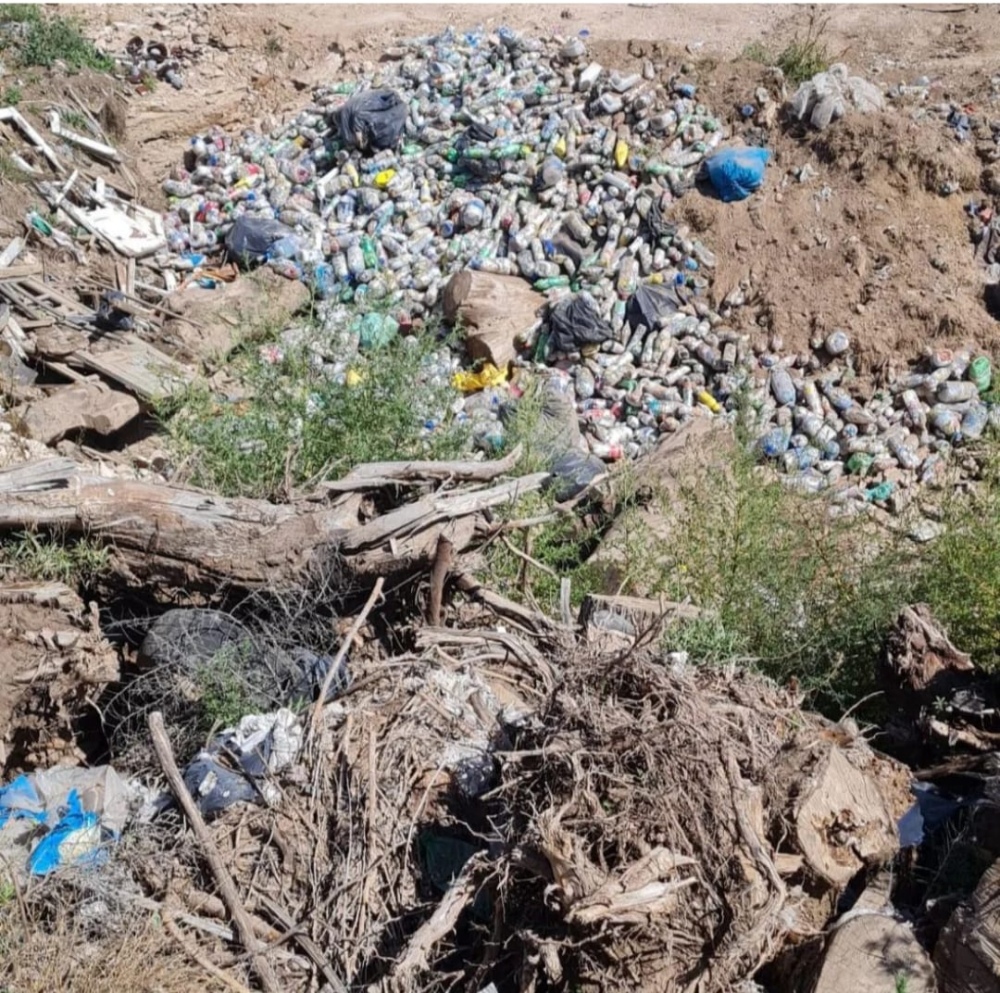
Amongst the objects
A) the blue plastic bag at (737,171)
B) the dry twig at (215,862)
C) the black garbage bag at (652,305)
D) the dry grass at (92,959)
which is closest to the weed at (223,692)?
the dry twig at (215,862)

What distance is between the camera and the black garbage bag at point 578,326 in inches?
295

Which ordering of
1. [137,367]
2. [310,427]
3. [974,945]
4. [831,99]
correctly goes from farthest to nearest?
1. [831,99]
2. [137,367]
3. [310,427]
4. [974,945]

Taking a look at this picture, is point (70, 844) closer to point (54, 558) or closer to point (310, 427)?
point (54, 558)

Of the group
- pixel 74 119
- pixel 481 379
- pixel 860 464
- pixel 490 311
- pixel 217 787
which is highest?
pixel 217 787

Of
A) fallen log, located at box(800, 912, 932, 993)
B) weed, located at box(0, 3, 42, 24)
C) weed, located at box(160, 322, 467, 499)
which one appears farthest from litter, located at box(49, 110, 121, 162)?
fallen log, located at box(800, 912, 932, 993)

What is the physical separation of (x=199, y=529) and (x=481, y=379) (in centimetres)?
387

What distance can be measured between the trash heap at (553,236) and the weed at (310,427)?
58 centimetres

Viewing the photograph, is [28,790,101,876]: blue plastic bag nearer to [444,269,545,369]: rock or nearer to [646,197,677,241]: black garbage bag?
[444,269,545,369]: rock

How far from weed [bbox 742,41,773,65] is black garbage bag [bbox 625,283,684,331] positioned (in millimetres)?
2457

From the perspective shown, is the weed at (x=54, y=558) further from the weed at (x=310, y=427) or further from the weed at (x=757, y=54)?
the weed at (x=757, y=54)

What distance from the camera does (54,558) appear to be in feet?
12.8

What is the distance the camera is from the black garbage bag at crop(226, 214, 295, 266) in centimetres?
865

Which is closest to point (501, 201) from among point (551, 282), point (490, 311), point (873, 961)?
point (551, 282)

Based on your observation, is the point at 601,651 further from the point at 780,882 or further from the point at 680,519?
the point at 680,519
